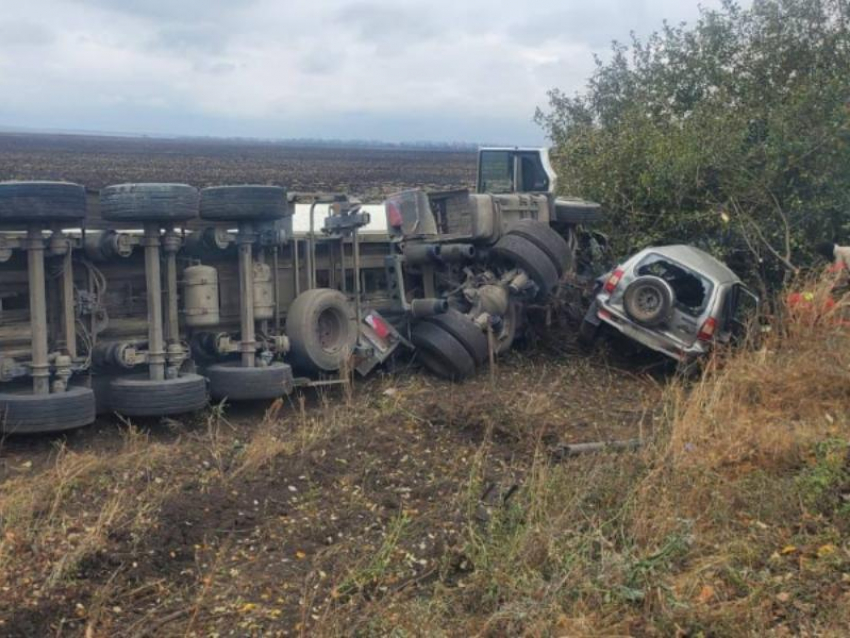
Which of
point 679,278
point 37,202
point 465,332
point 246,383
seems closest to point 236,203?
point 246,383

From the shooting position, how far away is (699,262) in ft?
38.6

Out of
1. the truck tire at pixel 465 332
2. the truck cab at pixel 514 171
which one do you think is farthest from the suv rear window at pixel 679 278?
the truck cab at pixel 514 171

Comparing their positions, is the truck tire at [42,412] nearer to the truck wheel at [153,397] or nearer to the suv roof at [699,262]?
the truck wheel at [153,397]

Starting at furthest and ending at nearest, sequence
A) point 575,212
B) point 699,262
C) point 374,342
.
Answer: point 575,212, point 699,262, point 374,342

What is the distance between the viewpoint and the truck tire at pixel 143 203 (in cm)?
834

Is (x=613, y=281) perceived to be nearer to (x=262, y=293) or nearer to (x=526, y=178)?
(x=526, y=178)

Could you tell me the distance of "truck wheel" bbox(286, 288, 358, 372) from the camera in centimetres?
962

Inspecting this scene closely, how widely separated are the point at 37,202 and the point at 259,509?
3.00 m

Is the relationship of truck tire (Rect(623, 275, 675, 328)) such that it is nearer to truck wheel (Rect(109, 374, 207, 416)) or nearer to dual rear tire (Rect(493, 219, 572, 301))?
dual rear tire (Rect(493, 219, 572, 301))

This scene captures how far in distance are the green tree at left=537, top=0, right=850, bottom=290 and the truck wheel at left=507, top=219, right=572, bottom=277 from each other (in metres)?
2.81

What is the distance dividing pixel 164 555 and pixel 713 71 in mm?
12967

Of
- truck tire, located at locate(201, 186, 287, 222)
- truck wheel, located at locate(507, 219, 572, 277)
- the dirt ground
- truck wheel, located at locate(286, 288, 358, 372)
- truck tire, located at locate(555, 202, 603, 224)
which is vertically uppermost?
truck tire, located at locate(201, 186, 287, 222)

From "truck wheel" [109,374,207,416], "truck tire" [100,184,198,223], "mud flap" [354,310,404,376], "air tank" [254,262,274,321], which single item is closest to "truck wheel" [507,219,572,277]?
"mud flap" [354,310,404,376]

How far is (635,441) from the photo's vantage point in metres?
7.55
